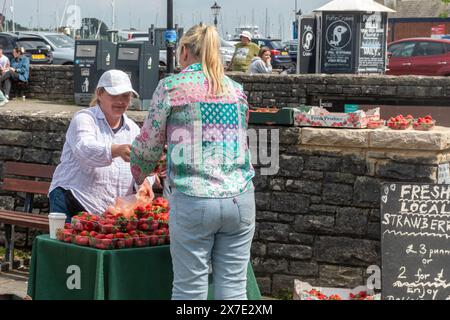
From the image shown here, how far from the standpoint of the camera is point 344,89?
50.4 feet

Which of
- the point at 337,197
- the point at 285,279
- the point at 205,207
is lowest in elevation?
Answer: the point at 285,279

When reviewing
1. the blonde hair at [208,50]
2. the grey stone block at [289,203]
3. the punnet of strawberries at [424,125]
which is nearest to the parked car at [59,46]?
the grey stone block at [289,203]

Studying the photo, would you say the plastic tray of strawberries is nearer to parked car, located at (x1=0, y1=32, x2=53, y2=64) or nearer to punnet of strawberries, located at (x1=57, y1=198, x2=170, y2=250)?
punnet of strawberries, located at (x1=57, y1=198, x2=170, y2=250)

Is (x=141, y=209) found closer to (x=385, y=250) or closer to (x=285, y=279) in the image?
(x=385, y=250)

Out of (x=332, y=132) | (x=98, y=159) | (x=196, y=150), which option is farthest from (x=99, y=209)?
(x=332, y=132)

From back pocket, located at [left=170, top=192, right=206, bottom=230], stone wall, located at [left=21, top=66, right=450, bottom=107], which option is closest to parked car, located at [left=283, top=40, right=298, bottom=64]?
stone wall, located at [left=21, top=66, right=450, bottom=107]

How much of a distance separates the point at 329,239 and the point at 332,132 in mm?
846

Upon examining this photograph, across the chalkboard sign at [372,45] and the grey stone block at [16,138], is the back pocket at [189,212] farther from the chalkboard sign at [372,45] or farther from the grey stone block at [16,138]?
the chalkboard sign at [372,45]

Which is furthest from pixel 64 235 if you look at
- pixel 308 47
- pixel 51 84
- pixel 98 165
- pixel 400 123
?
pixel 51 84

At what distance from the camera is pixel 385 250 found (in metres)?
5.92

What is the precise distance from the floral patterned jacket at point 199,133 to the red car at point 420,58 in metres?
23.3

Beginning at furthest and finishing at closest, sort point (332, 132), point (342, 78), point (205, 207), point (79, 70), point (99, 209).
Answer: point (79, 70), point (342, 78), point (332, 132), point (99, 209), point (205, 207)

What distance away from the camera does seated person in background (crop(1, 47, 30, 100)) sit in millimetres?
22281

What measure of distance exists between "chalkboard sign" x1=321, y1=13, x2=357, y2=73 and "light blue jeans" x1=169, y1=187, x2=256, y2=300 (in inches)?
616
